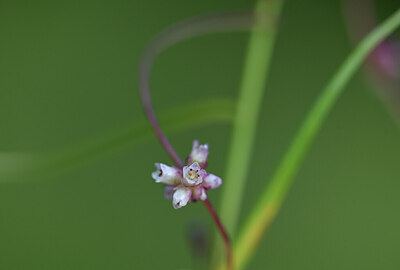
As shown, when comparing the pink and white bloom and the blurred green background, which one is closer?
the pink and white bloom

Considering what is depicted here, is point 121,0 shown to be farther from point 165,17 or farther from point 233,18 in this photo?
point 233,18

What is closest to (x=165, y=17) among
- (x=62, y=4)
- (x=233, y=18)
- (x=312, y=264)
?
(x=62, y=4)

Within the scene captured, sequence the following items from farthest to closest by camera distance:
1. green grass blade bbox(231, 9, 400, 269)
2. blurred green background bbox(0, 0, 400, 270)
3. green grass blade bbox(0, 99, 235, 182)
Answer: blurred green background bbox(0, 0, 400, 270), green grass blade bbox(0, 99, 235, 182), green grass blade bbox(231, 9, 400, 269)

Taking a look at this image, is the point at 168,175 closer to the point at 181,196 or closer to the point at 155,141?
the point at 181,196

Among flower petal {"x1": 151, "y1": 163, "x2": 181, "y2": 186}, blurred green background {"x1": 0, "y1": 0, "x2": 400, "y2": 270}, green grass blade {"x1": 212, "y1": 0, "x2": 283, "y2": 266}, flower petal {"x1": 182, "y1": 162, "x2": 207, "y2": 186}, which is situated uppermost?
blurred green background {"x1": 0, "y1": 0, "x2": 400, "y2": 270}

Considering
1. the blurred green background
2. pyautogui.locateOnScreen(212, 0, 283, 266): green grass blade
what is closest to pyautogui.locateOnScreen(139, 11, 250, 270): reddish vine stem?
pyautogui.locateOnScreen(212, 0, 283, 266): green grass blade

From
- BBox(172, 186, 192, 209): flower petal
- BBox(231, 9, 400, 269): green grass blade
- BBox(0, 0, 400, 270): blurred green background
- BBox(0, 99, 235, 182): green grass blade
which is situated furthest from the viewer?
BBox(0, 0, 400, 270): blurred green background

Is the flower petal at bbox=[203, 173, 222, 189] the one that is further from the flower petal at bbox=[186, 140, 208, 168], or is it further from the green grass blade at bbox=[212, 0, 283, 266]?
the green grass blade at bbox=[212, 0, 283, 266]

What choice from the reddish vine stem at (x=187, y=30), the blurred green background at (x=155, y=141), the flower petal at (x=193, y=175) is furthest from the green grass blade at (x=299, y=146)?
the blurred green background at (x=155, y=141)
